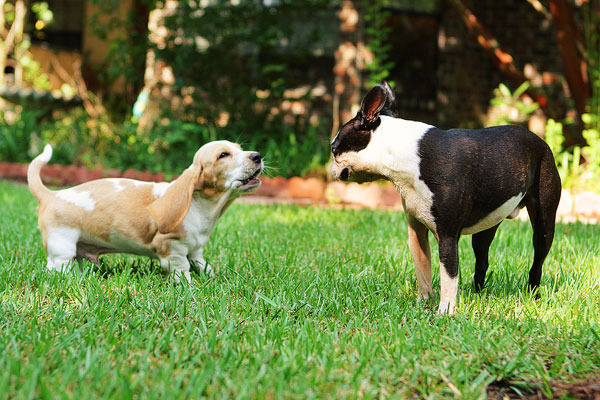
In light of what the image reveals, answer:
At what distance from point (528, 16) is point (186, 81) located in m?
6.04

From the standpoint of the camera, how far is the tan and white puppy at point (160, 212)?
3.53 m

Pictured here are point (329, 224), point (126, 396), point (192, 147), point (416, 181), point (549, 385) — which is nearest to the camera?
point (126, 396)

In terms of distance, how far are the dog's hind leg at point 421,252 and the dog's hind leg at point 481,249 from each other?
0.36 m

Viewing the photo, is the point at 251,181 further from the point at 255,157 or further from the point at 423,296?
the point at 423,296

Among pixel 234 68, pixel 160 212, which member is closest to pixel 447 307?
pixel 160 212

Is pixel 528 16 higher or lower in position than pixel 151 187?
higher

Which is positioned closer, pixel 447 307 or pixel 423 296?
pixel 447 307

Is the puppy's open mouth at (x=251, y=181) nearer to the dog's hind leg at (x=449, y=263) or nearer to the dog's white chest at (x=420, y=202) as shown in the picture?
the dog's white chest at (x=420, y=202)

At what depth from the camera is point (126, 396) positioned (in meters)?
1.93

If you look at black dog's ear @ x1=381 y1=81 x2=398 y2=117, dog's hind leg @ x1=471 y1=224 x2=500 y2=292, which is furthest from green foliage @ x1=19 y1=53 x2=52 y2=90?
dog's hind leg @ x1=471 y1=224 x2=500 y2=292

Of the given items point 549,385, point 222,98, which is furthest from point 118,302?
point 222,98

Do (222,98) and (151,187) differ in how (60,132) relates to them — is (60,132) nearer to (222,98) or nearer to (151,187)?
(222,98)

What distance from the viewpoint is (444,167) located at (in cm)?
288

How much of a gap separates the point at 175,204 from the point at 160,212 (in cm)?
10
